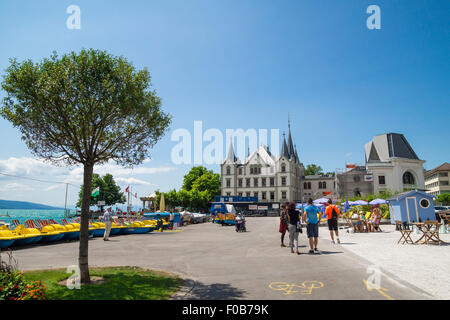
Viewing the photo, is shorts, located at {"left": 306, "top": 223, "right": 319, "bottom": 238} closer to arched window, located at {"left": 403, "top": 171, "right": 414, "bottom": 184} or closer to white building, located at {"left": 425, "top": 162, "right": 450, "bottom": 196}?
arched window, located at {"left": 403, "top": 171, "right": 414, "bottom": 184}

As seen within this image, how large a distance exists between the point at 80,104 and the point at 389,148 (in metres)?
81.9

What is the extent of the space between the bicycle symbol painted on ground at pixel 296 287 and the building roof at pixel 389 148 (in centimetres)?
7702

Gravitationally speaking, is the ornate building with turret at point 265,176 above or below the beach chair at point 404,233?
above

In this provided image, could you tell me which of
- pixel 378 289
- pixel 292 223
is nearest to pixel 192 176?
pixel 292 223

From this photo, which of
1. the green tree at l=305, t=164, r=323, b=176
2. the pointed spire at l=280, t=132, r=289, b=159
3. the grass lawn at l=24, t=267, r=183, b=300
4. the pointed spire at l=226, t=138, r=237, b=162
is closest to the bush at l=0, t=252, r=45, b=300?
the grass lawn at l=24, t=267, r=183, b=300

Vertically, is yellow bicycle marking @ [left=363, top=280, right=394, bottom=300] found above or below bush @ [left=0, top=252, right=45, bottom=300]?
below

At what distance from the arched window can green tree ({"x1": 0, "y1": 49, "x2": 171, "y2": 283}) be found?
80267 millimetres

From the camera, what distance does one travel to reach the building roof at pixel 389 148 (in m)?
73.5

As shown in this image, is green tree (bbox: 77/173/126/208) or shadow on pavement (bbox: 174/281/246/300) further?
green tree (bbox: 77/173/126/208)

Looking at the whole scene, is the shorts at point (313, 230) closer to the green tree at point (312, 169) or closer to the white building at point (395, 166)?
the white building at point (395, 166)

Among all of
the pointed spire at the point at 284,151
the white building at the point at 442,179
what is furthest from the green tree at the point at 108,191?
the white building at the point at 442,179

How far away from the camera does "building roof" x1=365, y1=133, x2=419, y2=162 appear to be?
73.5 metres

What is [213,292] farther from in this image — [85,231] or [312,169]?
[312,169]

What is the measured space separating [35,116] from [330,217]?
1259 centimetres
